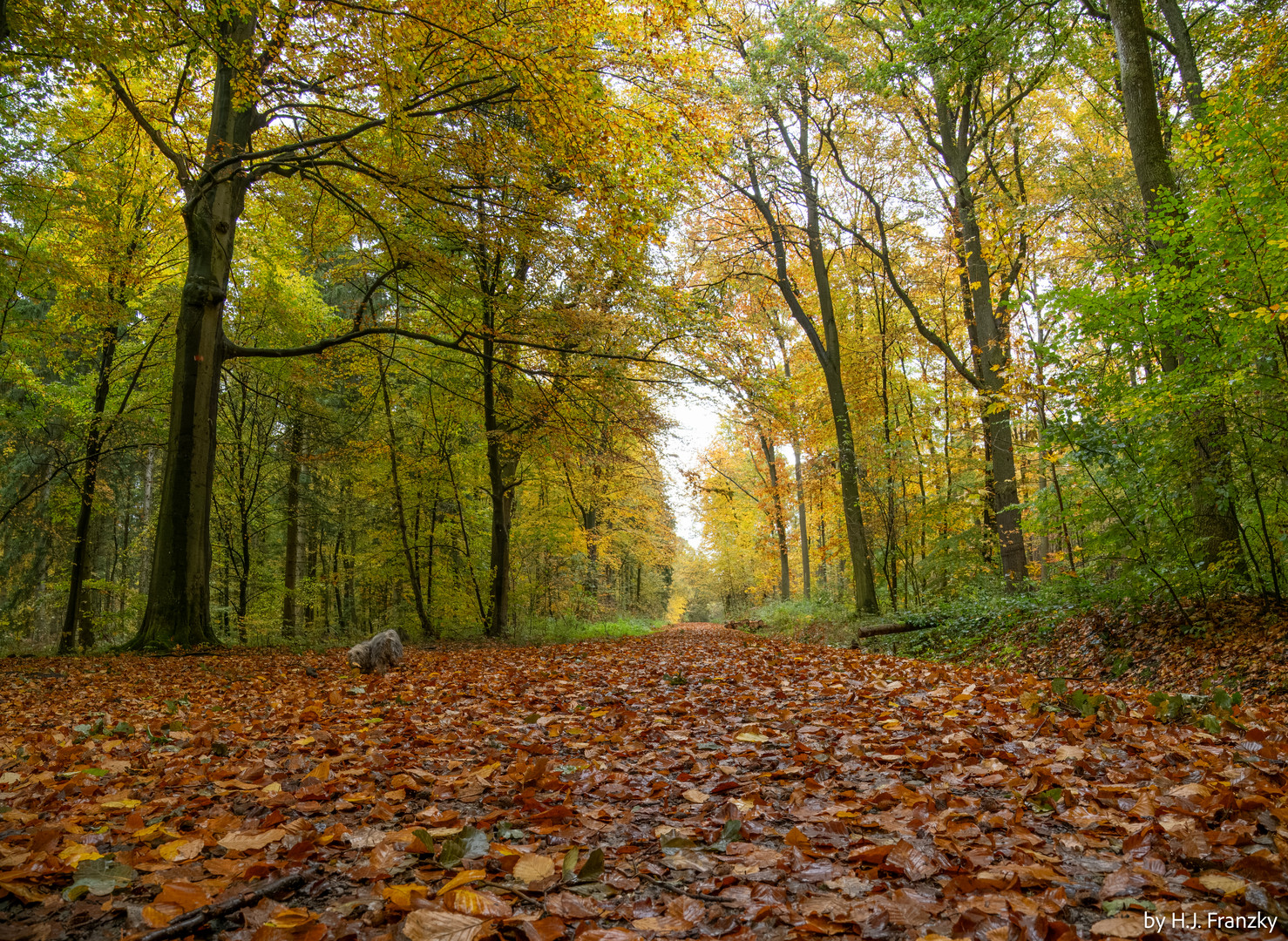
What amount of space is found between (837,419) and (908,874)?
1081cm

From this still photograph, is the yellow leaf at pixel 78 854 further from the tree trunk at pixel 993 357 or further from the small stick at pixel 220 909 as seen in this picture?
the tree trunk at pixel 993 357

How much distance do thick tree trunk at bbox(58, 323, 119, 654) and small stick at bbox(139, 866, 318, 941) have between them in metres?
11.9

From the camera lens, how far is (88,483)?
1130 centimetres

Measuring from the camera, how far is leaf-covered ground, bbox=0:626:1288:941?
1404mm

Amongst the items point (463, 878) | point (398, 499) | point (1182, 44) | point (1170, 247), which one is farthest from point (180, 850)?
point (1182, 44)

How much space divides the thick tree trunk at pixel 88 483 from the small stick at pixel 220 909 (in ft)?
39.2

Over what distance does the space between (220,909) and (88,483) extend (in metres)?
13.8

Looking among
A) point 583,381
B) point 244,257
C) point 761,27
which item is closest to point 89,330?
point 244,257

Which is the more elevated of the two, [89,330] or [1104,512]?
[89,330]

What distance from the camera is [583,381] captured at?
8.54 meters

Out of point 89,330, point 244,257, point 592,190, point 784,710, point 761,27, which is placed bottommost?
point 784,710

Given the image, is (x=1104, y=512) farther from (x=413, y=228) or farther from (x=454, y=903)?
(x=413, y=228)

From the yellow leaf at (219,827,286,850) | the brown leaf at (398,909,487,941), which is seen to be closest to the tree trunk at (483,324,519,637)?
the yellow leaf at (219,827,286,850)

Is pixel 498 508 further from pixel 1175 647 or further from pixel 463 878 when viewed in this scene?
pixel 463 878
